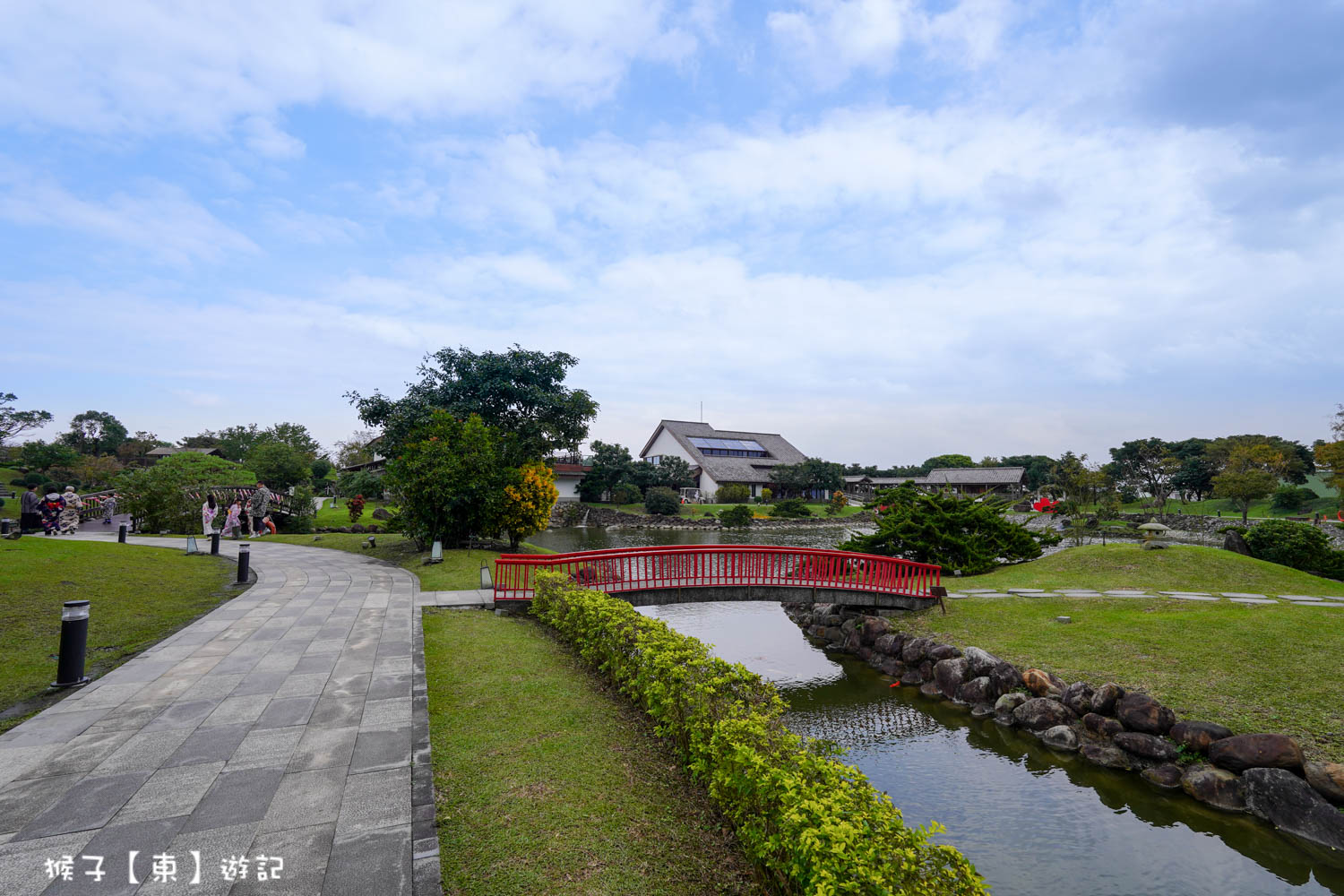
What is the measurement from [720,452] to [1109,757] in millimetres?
53776

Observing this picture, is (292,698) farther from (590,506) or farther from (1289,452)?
(1289,452)

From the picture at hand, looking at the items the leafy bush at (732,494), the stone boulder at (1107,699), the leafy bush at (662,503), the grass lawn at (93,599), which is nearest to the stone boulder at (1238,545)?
the stone boulder at (1107,699)

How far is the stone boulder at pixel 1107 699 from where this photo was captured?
8.30 metres

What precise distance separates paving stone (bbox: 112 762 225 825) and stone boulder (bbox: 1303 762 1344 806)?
10.2 m

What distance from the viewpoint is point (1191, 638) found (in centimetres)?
1001

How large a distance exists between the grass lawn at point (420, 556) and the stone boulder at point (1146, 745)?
37.9 feet

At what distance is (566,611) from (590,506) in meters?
37.6

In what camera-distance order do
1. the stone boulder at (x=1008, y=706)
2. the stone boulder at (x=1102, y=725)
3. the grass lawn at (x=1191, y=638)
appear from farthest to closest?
the stone boulder at (x=1008, y=706) < the stone boulder at (x=1102, y=725) < the grass lawn at (x=1191, y=638)

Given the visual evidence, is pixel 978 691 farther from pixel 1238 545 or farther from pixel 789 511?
pixel 789 511

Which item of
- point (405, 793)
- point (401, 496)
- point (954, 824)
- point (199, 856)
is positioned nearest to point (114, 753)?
point (199, 856)

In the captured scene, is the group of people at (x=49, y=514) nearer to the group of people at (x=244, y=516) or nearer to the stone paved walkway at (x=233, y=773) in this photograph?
the group of people at (x=244, y=516)

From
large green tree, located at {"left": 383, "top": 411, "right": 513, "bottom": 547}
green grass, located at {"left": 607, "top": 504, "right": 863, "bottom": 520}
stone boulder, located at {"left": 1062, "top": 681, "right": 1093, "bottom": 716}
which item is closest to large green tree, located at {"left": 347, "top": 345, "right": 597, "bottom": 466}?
large green tree, located at {"left": 383, "top": 411, "right": 513, "bottom": 547}

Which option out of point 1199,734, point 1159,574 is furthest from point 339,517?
point 1199,734

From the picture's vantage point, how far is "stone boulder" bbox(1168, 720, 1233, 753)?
23.5 feet
